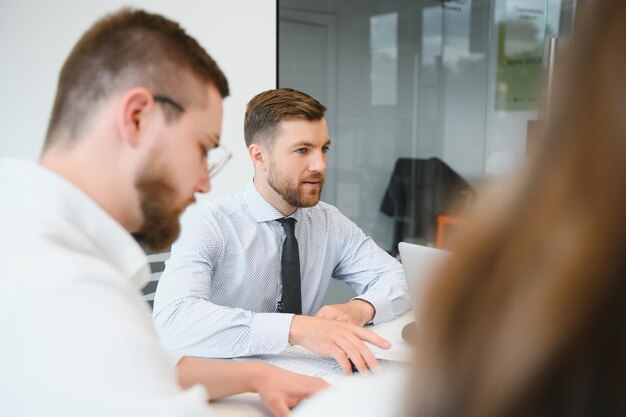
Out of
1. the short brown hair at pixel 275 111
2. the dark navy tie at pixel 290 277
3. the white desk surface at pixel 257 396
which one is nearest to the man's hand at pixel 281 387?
the white desk surface at pixel 257 396

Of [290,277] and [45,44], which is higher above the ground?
[45,44]

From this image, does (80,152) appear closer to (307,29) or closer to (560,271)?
(560,271)

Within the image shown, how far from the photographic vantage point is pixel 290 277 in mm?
1972

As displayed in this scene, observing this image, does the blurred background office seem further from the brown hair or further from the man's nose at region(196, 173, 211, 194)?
the brown hair

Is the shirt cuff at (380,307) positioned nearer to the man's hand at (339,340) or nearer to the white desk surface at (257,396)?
the white desk surface at (257,396)

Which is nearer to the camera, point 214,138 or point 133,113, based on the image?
point 133,113

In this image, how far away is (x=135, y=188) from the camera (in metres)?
1.00

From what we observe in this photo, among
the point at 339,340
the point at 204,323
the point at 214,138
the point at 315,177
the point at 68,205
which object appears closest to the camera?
the point at 68,205

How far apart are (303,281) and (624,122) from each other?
1.83 metres

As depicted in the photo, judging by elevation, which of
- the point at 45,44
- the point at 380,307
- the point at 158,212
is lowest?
the point at 380,307

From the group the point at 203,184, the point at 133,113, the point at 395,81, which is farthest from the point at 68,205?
the point at 395,81

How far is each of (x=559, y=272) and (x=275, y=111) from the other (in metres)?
1.96

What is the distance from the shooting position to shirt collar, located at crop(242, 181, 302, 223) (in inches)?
80.4

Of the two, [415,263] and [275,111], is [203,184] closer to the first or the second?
[415,263]
